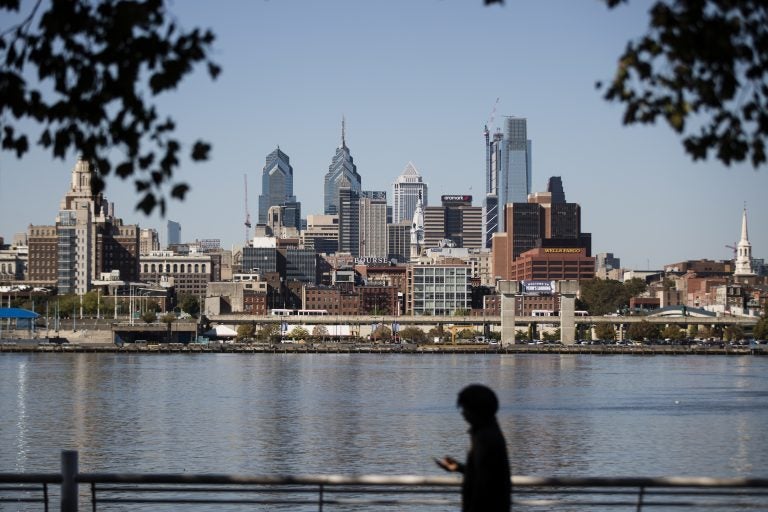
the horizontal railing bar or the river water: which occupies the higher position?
the horizontal railing bar

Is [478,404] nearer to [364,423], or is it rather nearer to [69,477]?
[69,477]

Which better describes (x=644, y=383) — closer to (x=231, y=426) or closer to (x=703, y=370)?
(x=703, y=370)

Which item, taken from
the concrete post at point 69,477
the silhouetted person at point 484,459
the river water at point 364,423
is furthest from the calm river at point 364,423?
the silhouetted person at point 484,459

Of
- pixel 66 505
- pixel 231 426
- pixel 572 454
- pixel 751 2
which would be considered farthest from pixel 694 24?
pixel 231 426

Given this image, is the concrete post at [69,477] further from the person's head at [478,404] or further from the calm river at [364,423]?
the calm river at [364,423]

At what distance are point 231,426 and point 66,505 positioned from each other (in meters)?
48.1

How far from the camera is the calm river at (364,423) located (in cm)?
4834

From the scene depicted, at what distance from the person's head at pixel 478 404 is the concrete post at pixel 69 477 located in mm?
4992

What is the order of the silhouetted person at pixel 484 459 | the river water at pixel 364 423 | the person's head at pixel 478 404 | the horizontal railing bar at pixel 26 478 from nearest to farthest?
the silhouetted person at pixel 484 459, the person's head at pixel 478 404, the horizontal railing bar at pixel 26 478, the river water at pixel 364 423

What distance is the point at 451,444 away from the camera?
5450 centimetres

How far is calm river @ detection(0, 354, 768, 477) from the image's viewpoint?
48.3 metres

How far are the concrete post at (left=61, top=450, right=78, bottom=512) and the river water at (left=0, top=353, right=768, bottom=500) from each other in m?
28.5

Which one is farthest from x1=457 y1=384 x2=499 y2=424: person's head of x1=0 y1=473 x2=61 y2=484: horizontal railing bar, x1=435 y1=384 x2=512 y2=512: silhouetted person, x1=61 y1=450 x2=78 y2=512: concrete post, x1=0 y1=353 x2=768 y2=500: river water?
x1=0 y1=353 x2=768 y2=500: river water

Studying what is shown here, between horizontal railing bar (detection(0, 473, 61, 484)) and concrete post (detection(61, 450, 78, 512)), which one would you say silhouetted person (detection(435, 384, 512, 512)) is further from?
horizontal railing bar (detection(0, 473, 61, 484))
